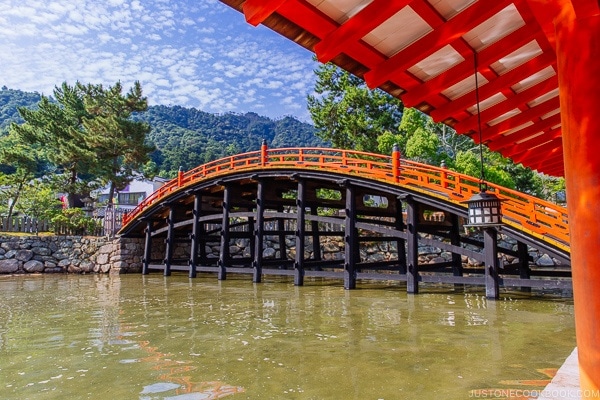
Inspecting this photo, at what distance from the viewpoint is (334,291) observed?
1030 centimetres

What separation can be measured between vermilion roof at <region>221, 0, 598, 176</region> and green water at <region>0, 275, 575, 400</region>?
2897 mm

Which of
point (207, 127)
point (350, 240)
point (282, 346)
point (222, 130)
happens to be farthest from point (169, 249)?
point (207, 127)

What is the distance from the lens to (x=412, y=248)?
30.5 ft

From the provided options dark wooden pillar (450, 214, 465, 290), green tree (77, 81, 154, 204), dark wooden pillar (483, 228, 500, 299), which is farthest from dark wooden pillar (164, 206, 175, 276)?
dark wooden pillar (483, 228, 500, 299)

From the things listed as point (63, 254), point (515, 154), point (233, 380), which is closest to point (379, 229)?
point (515, 154)

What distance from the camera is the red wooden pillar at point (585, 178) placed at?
1.99 meters

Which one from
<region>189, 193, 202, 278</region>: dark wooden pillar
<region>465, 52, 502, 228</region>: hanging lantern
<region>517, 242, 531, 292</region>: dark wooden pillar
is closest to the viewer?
<region>465, 52, 502, 228</region>: hanging lantern

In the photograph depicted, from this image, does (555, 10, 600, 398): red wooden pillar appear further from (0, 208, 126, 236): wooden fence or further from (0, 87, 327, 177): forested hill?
(0, 87, 327, 177): forested hill

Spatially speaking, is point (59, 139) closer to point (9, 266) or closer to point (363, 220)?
point (9, 266)

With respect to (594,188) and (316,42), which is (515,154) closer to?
(316,42)

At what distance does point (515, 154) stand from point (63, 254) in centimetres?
1916

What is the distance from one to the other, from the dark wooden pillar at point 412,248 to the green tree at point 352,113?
10654 millimetres

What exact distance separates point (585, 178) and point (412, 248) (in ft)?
24.5

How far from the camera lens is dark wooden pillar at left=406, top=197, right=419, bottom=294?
30.4 feet
